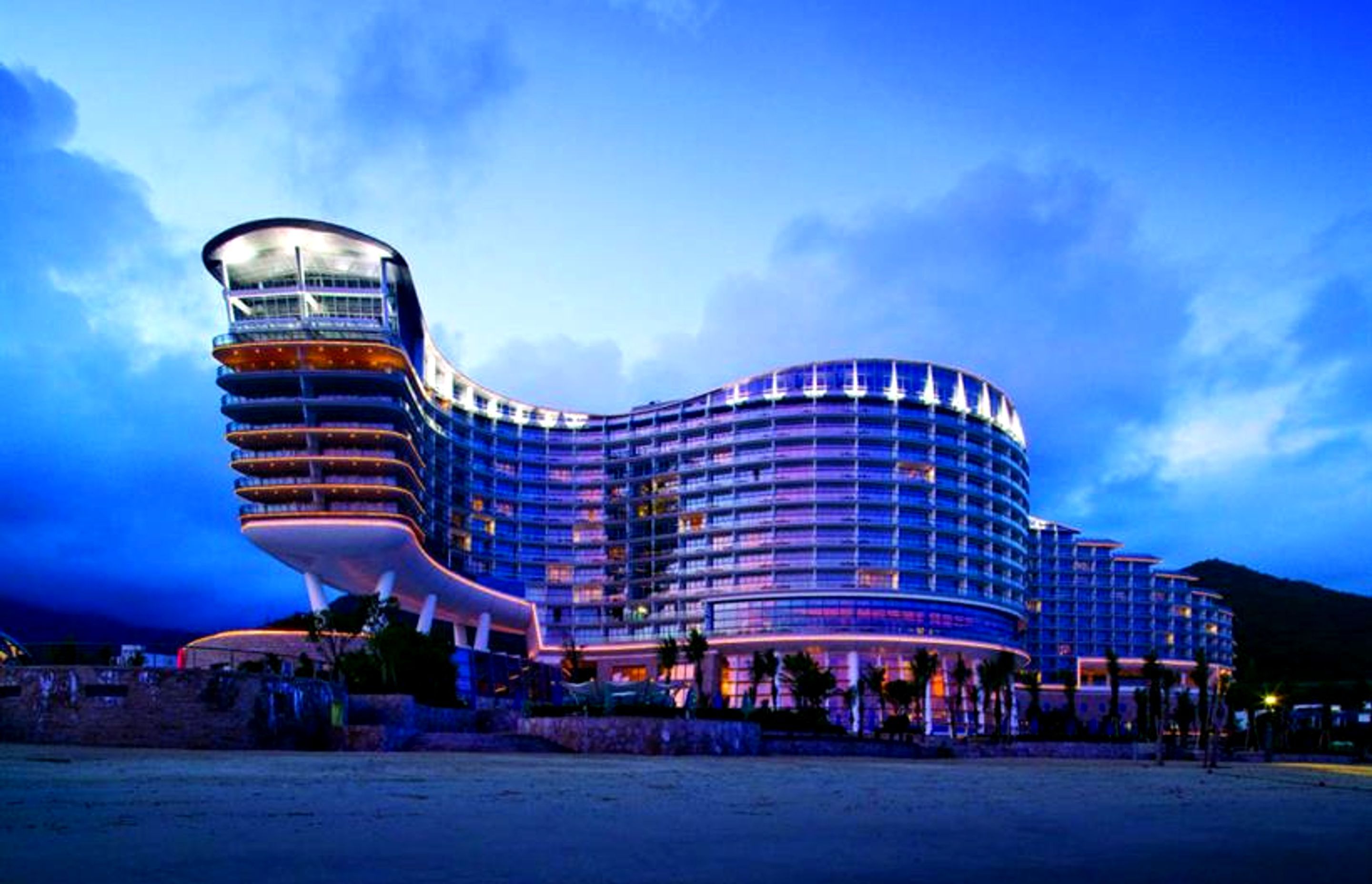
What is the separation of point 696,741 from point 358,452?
6340 cm

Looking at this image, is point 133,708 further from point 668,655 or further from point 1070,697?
point 1070,697

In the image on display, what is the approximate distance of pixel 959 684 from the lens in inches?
4717

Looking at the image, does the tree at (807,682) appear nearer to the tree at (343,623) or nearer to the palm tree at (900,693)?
the palm tree at (900,693)

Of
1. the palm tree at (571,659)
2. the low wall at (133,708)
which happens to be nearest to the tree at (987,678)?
the palm tree at (571,659)

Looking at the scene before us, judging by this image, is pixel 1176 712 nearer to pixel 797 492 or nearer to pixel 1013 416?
pixel 1013 416

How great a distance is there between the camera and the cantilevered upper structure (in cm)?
11081

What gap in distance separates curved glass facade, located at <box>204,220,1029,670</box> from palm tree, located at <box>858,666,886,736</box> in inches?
204

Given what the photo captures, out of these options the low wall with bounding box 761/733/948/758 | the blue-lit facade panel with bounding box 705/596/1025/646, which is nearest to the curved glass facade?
the blue-lit facade panel with bounding box 705/596/1025/646

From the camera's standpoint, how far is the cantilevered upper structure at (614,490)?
110812 mm

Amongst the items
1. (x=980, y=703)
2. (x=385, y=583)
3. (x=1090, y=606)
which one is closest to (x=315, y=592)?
(x=385, y=583)

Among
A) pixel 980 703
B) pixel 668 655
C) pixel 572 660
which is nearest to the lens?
pixel 668 655

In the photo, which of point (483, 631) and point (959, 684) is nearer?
point (959, 684)

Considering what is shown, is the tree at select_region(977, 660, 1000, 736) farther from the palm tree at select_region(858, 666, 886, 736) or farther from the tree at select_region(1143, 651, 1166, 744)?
the tree at select_region(1143, 651, 1166, 744)

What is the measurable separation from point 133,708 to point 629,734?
80.1 ft
